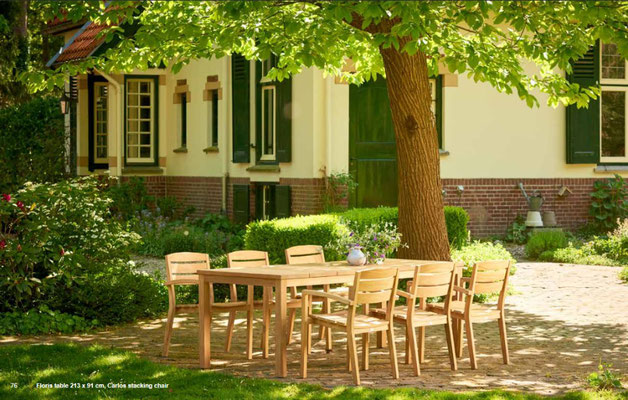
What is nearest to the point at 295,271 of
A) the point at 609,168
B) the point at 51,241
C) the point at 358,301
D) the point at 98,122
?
the point at 358,301

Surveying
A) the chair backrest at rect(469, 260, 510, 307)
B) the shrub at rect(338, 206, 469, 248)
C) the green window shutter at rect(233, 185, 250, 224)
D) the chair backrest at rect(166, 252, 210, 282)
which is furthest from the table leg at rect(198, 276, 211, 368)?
the green window shutter at rect(233, 185, 250, 224)

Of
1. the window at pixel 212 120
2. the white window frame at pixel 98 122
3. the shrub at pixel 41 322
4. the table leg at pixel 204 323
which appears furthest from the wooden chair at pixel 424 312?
the white window frame at pixel 98 122

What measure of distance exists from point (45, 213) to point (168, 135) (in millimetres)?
11564

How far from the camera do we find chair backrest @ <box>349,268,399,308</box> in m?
8.16

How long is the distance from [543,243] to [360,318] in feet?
29.6

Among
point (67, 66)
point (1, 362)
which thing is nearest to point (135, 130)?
point (67, 66)

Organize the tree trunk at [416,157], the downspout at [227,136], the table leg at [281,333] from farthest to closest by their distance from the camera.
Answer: the downspout at [227,136] < the tree trunk at [416,157] < the table leg at [281,333]

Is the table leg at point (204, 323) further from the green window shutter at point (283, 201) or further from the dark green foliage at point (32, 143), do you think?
the dark green foliage at point (32, 143)

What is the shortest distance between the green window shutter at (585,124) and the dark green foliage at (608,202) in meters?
0.54

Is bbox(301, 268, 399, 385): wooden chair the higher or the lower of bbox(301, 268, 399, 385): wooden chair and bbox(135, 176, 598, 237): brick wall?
the lower

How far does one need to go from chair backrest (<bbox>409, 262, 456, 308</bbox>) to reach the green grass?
4.41ft

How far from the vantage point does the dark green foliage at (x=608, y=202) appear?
62.2ft

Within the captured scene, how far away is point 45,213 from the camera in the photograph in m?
11.0

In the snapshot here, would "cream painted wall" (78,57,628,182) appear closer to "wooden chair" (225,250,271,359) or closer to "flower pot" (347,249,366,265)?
"wooden chair" (225,250,271,359)
